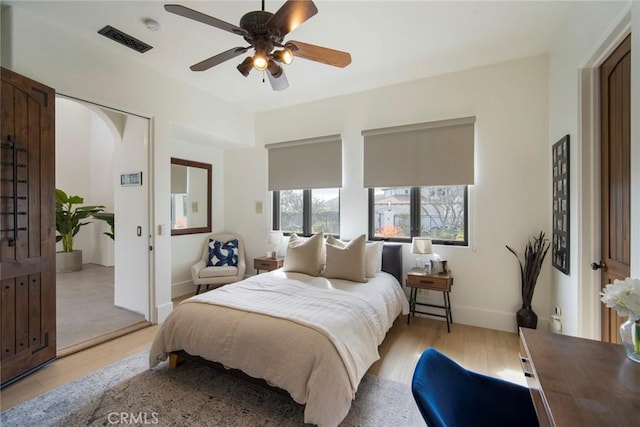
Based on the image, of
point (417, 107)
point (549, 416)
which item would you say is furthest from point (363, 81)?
point (549, 416)

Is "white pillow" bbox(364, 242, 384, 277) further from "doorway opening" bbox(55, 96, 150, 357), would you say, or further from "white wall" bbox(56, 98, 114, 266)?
"white wall" bbox(56, 98, 114, 266)

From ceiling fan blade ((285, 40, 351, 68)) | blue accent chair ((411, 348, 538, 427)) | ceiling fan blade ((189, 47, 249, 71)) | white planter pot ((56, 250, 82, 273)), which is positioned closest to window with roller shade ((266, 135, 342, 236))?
ceiling fan blade ((285, 40, 351, 68))

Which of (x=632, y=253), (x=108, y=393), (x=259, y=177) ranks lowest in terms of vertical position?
(x=108, y=393)

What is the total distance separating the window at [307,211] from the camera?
13.4 feet

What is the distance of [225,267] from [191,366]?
6.31 feet

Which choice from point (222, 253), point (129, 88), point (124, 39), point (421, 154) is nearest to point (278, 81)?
point (124, 39)

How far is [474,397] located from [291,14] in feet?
6.71

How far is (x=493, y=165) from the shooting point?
3096mm

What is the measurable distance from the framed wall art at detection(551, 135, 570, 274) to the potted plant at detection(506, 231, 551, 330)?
0.10 meters

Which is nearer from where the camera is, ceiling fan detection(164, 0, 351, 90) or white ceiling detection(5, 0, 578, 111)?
ceiling fan detection(164, 0, 351, 90)

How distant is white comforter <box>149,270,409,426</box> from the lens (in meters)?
1.62

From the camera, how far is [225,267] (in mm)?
4172

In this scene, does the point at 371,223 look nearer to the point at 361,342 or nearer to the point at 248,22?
the point at 361,342

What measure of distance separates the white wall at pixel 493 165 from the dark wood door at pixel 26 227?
3064 millimetres
